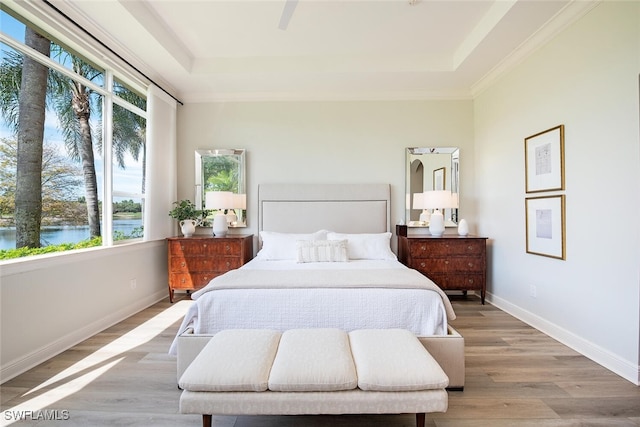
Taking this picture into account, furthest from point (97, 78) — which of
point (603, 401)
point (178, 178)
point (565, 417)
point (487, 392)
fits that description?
point (603, 401)

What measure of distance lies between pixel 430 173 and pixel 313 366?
3454 mm

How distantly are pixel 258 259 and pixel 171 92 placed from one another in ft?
8.37

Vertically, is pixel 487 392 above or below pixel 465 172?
below

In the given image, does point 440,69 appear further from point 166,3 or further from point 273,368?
point 273,368

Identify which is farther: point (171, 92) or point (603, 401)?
point (171, 92)

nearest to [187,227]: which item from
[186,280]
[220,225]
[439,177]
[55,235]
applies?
[220,225]

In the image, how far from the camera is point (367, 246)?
3.66 meters

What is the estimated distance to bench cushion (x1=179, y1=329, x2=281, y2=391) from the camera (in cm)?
141

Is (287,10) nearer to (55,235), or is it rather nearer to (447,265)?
(55,235)

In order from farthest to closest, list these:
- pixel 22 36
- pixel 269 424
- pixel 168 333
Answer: pixel 168 333 < pixel 22 36 < pixel 269 424

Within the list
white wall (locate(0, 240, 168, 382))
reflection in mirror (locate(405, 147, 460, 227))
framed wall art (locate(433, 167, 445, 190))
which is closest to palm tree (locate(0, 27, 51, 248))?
white wall (locate(0, 240, 168, 382))

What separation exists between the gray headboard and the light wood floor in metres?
1.90

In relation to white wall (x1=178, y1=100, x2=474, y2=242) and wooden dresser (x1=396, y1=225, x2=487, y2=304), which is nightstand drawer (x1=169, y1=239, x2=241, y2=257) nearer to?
white wall (x1=178, y1=100, x2=474, y2=242)

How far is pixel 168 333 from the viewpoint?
293cm
